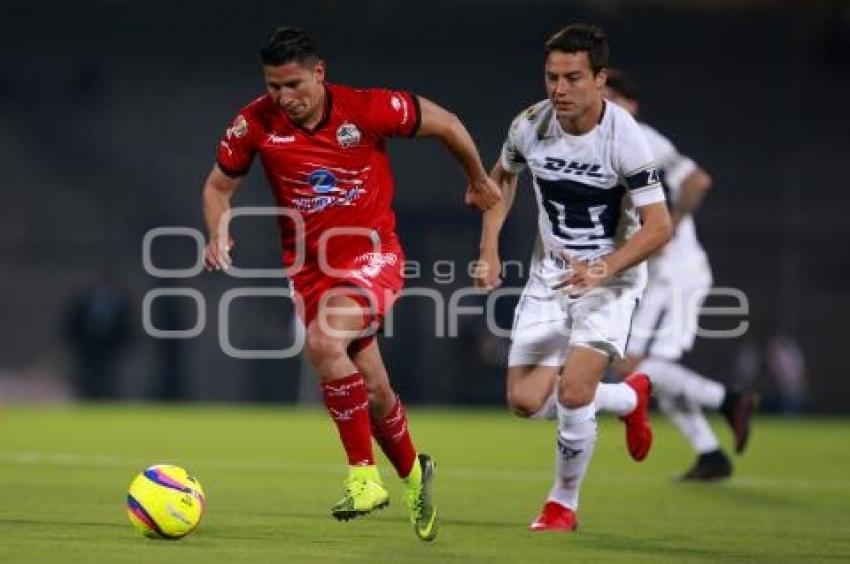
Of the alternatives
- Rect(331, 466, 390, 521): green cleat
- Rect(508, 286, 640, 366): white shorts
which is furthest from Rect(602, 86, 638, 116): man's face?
Rect(331, 466, 390, 521): green cleat

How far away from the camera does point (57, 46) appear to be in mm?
21656

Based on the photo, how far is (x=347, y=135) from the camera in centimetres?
750

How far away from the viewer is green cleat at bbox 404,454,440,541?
23.1 ft

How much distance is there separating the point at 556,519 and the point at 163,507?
1.81 metres

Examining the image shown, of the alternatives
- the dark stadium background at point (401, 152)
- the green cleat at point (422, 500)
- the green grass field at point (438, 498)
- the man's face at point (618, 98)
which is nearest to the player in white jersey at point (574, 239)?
the green grass field at point (438, 498)

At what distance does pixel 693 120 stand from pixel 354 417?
48.2ft

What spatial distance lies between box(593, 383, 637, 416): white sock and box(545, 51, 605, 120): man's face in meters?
1.52

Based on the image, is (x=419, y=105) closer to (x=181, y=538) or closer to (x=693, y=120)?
(x=181, y=538)

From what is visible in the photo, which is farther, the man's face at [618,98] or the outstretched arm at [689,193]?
the outstretched arm at [689,193]

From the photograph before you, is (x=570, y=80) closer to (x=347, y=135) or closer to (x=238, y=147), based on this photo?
(x=347, y=135)

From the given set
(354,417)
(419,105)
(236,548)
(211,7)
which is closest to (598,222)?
(419,105)

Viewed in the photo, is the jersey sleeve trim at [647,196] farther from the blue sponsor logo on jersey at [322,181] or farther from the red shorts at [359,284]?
the blue sponsor logo on jersey at [322,181]

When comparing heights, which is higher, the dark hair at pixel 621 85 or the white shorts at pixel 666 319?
the dark hair at pixel 621 85

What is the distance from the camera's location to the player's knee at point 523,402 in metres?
7.89
